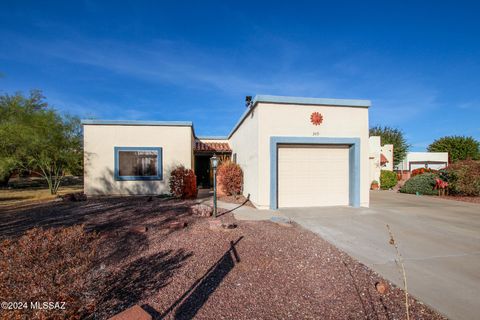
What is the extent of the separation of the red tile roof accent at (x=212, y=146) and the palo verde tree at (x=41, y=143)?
6973mm

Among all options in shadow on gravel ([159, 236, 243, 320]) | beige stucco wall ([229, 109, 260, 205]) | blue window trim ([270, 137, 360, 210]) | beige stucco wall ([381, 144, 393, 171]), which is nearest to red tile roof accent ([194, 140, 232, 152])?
beige stucco wall ([229, 109, 260, 205])

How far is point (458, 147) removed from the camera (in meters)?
31.9

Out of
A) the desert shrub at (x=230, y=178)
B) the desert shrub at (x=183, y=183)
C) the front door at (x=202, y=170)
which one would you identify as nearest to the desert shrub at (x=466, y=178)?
the desert shrub at (x=230, y=178)

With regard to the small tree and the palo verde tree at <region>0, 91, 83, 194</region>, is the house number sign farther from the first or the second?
the small tree

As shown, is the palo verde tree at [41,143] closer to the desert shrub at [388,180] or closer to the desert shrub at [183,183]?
the desert shrub at [183,183]

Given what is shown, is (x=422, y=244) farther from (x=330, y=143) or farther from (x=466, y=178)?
(x=466, y=178)

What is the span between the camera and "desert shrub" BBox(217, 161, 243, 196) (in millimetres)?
10375

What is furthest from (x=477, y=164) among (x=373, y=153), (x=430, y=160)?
(x=430, y=160)

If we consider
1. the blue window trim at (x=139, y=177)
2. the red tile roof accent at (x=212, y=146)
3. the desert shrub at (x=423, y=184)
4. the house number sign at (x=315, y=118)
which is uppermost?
the house number sign at (x=315, y=118)

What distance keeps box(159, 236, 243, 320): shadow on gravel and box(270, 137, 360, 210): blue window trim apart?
13.3 feet

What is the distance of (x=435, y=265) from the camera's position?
3.59 metres

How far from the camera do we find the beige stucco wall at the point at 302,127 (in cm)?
777

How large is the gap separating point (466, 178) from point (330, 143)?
28.7 ft

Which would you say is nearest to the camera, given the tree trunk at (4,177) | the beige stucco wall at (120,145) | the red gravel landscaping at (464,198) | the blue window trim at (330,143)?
the blue window trim at (330,143)
